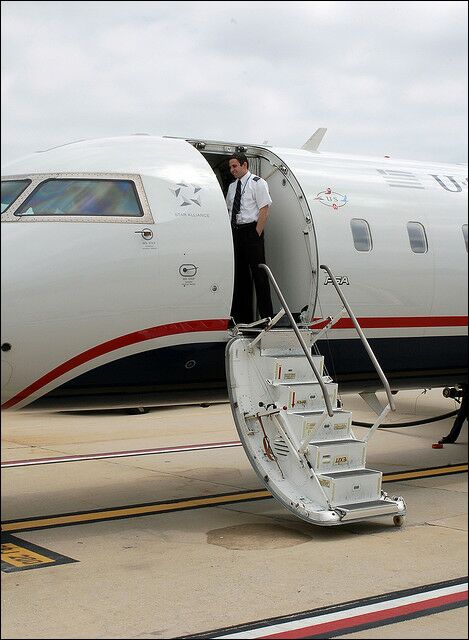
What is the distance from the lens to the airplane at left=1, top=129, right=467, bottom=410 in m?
8.96

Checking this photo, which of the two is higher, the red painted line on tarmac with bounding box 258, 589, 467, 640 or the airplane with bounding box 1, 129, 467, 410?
the airplane with bounding box 1, 129, 467, 410

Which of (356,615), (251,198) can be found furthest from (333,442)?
(356,615)

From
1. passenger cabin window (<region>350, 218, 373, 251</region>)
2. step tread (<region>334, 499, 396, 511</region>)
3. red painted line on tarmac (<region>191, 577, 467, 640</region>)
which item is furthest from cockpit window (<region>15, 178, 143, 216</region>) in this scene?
red painted line on tarmac (<region>191, 577, 467, 640</region>)

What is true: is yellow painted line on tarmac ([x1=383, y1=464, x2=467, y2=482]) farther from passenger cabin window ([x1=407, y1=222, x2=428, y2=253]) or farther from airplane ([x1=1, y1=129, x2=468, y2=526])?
passenger cabin window ([x1=407, y1=222, x2=428, y2=253])

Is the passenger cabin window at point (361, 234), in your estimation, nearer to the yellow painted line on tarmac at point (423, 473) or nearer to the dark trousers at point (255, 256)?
the dark trousers at point (255, 256)

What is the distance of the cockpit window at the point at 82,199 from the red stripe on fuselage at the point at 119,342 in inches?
47.0

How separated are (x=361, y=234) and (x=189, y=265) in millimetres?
2663

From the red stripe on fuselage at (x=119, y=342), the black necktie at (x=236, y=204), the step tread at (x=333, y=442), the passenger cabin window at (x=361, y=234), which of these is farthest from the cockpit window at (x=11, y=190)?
the passenger cabin window at (x=361, y=234)

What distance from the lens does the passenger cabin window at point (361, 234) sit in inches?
449

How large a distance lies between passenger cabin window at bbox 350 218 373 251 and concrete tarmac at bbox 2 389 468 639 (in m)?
3.15

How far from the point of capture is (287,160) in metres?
11.4

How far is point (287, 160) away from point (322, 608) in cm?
577

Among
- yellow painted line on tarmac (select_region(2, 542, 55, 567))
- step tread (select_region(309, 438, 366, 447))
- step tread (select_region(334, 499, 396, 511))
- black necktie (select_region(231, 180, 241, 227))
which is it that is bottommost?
yellow painted line on tarmac (select_region(2, 542, 55, 567))

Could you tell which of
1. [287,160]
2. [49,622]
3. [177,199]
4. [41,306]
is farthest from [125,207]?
[49,622]
